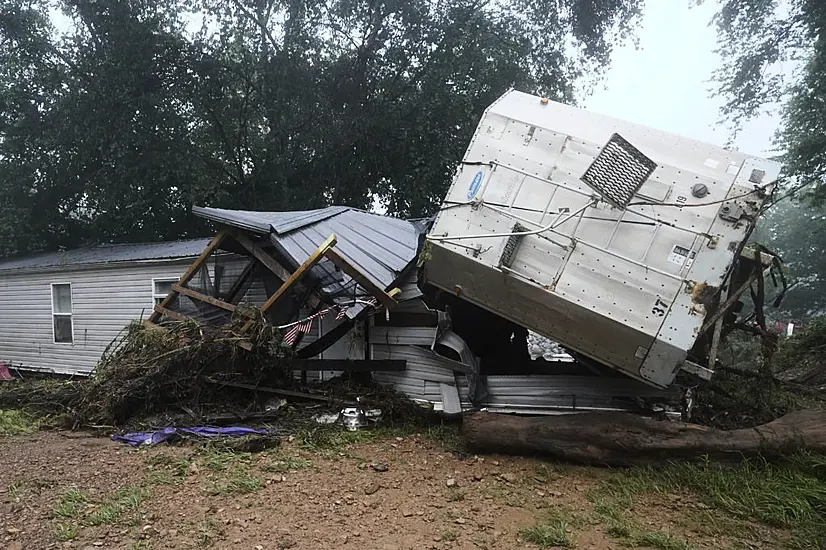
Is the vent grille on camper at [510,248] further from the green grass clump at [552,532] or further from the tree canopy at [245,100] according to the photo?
the tree canopy at [245,100]

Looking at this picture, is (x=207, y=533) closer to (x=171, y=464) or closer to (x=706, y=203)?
(x=171, y=464)

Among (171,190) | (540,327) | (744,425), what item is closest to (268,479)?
(540,327)

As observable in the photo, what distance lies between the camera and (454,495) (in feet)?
14.1

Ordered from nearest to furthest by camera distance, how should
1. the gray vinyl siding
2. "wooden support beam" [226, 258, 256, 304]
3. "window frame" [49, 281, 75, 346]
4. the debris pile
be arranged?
the debris pile
"wooden support beam" [226, 258, 256, 304]
the gray vinyl siding
"window frame" [49, 281, 75, 346]

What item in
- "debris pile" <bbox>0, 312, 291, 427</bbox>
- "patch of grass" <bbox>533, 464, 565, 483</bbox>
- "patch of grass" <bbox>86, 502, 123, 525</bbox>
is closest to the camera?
"patch of grass" <bbox>86, 502, 123, 525</bbox>

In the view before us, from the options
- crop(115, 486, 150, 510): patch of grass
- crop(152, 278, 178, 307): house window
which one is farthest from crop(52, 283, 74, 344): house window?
crop(115, 486, 150, 510): patch of grass

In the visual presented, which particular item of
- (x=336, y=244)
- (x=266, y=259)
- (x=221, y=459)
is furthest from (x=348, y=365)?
(x=221, y=459)

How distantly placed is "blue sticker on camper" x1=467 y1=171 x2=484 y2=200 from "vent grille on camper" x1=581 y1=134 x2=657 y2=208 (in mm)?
1040

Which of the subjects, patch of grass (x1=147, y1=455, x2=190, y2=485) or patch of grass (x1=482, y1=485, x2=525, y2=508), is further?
patch of grass (x1=147, y1=455, x2=190, y2=485)

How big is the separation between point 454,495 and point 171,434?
11.0 feet

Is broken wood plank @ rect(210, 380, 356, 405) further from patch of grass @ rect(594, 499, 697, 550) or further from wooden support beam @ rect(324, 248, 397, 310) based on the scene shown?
patch of grass @ rect(594, 499, 697, 550)

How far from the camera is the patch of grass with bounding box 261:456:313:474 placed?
4832 millimetres

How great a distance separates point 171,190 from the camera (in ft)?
54.8

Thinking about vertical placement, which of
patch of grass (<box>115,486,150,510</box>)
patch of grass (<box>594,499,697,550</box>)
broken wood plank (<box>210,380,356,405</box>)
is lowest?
broken wood plank (<box>210,380,356,405</box>)
